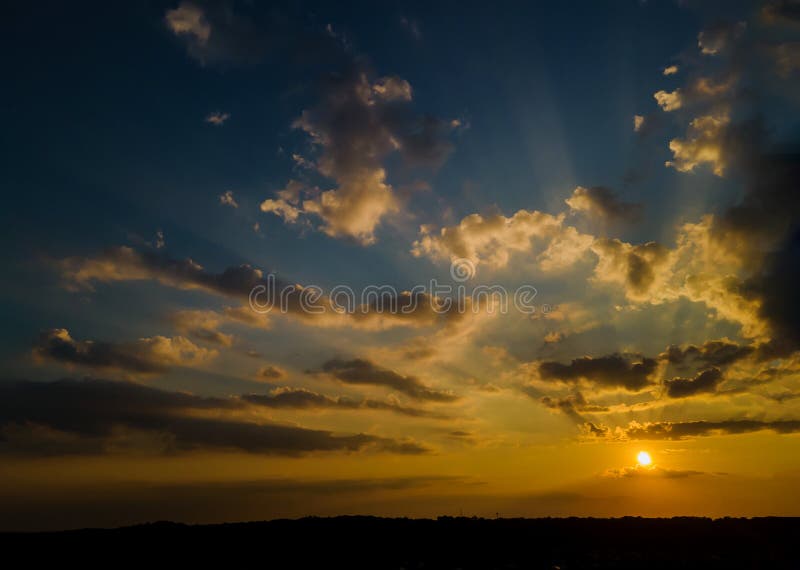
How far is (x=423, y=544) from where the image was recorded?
4331cm

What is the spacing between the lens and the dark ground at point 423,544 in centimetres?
3616

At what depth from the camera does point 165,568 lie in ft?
111

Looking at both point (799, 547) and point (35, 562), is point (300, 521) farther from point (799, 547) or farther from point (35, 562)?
point (799, 547)

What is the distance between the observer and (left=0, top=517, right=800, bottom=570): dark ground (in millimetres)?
36156

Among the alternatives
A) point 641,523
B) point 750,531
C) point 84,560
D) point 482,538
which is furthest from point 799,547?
point 84,560

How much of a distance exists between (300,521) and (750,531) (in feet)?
151

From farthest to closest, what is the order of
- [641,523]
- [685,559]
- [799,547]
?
[641,523] → [799,547] → [685,559]

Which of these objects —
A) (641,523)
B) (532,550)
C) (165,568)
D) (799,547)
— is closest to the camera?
(165,568)

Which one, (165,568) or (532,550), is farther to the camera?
(532,550)

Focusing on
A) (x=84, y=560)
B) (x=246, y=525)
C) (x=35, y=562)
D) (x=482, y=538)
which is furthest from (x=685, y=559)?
(x=35, y=562)

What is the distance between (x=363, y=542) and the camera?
1690 inches

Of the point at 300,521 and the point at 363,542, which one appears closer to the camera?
the point at 363,542

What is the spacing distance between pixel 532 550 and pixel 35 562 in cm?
3652

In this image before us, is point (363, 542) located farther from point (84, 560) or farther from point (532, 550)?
point (84, 560)
